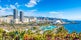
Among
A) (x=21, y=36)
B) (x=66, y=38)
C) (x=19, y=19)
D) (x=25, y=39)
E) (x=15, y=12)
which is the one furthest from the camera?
(x=19, y=19)

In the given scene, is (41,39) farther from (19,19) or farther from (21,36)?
(19,19)

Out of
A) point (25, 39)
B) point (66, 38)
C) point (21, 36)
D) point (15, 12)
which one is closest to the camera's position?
point (21, 36)

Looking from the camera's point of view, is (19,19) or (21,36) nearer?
(21,36)

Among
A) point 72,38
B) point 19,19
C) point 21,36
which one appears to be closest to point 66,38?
point 72,38

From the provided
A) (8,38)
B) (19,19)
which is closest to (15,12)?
(19,19)

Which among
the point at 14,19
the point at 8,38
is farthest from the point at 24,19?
the point at 8,38

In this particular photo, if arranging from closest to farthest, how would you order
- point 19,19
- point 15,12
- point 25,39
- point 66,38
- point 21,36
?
point 21,36, point 25,39, point 66,38, point 15,12, point 19,19

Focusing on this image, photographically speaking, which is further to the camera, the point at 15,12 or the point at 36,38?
the point at 15,12

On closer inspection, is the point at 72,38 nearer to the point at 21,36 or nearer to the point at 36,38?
the point at 36,38
